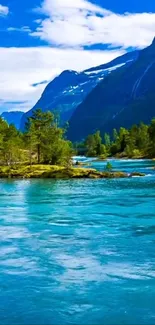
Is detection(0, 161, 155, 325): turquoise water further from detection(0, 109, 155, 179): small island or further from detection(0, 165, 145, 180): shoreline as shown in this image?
detection(0, 109, 155, 179): small island

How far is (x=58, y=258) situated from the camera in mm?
24203

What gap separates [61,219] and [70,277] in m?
16.5

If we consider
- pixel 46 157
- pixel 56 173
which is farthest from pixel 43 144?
pixel 56 173

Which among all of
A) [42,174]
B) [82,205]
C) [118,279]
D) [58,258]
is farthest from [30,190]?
[118,279]

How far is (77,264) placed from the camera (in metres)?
23.1

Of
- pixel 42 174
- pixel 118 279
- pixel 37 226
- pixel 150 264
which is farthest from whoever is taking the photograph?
pixel 42 174

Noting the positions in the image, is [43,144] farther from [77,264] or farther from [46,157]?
[77,264]

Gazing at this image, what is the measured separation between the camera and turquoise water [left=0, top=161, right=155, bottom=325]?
1723 cm

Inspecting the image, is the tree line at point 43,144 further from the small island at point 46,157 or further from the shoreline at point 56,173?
the shoreline at point 56,173

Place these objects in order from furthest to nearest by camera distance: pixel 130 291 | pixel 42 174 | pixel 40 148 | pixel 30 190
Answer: pixel 40 148
pixel 42 174
pixel 30 190
pixel 130 291

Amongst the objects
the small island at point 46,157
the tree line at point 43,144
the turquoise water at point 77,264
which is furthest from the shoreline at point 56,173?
the turquoise water at point 77,264

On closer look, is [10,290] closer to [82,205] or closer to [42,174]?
[82,205]

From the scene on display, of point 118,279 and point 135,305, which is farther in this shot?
point 118,279

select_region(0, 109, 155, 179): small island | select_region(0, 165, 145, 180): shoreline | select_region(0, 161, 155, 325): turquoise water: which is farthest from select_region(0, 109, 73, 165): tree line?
select_region(0, 161, 155, 325): turquoise water
